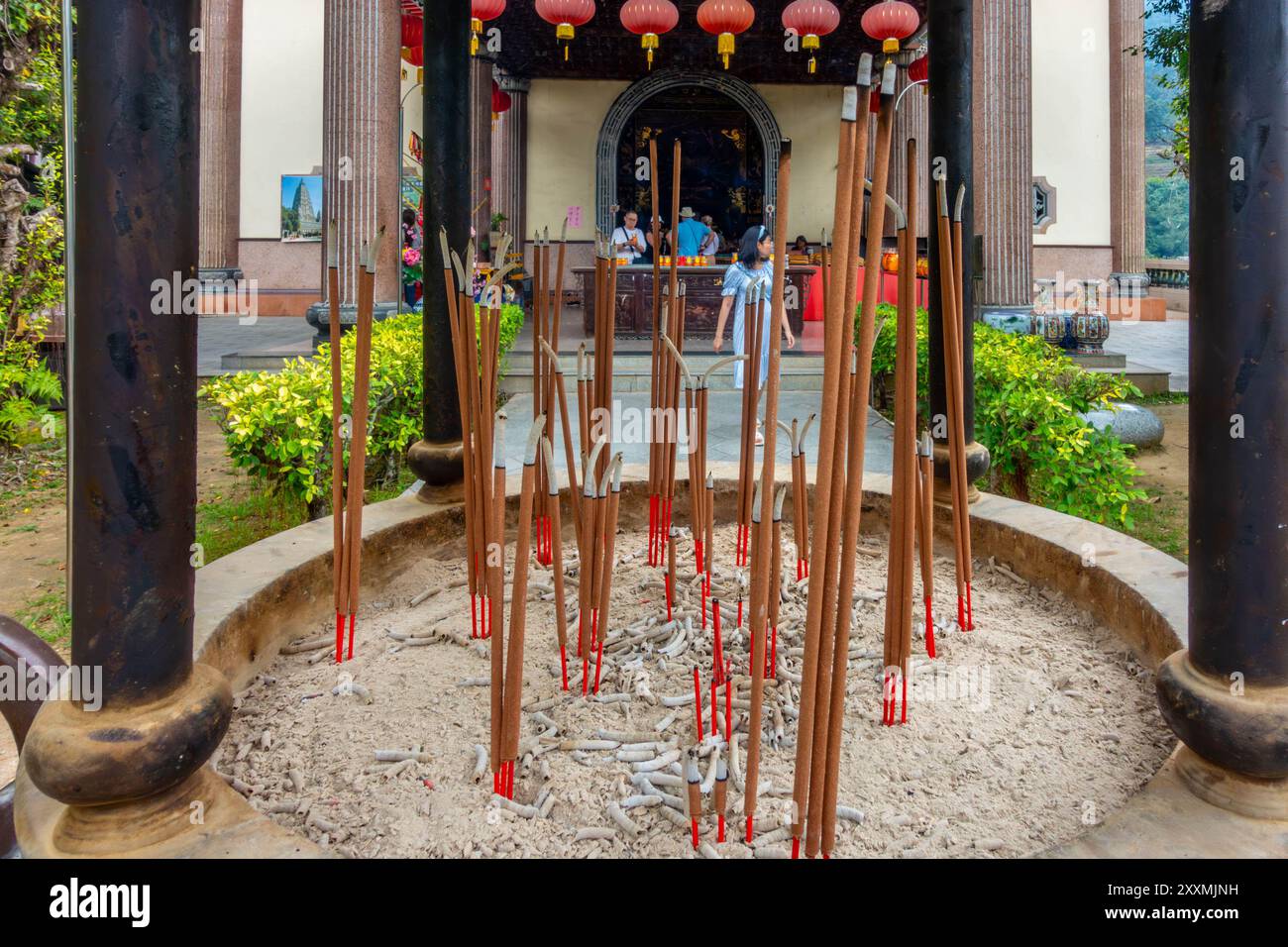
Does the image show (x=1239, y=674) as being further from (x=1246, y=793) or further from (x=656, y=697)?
(x=656, y=697)

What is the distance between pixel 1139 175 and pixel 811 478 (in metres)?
10.7

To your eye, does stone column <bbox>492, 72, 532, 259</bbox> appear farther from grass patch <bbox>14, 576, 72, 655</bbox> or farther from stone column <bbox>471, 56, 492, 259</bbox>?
grass patch <bbox>14, 576, 72, 655</bbox>

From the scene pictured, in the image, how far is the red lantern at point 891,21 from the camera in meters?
7.23

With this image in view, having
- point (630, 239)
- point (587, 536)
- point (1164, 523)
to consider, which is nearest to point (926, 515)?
point (587, 536)

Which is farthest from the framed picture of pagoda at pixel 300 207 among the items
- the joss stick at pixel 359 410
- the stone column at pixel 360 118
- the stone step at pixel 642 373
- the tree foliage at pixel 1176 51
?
the joss stick at pixel 359 410

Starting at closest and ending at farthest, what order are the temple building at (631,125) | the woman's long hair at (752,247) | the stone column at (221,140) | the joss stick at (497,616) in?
the joss stick at (497,616)
the woman's long hair at (752,247)
the temple building at (631,125)
the stone column at (221,140)

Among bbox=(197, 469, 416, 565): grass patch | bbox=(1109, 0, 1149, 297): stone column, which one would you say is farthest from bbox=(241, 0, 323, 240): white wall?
bbox=(1109, 0, 1149, 297): stone column

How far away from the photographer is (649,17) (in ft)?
22.9

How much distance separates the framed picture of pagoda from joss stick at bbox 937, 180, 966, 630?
418 inches

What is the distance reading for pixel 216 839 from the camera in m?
0.98

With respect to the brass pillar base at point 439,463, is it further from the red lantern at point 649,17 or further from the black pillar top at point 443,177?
the red lantern at point 649,17

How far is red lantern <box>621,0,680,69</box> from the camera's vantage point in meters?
6.92

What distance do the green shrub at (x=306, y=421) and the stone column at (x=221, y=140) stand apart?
27.0ft
